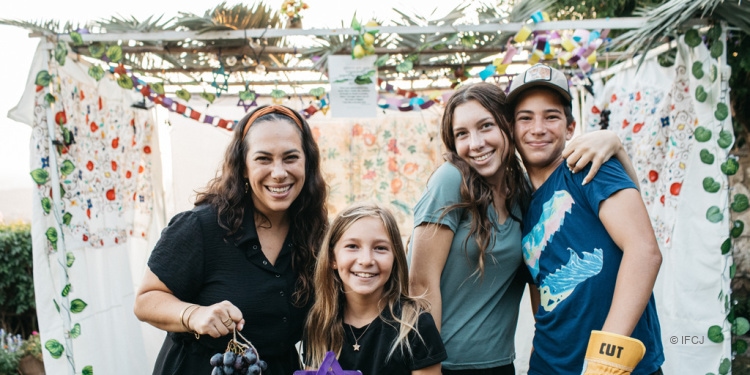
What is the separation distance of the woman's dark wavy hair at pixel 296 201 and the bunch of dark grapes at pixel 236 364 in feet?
1.29

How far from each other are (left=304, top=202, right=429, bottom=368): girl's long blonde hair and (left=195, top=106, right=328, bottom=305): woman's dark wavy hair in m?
0.06

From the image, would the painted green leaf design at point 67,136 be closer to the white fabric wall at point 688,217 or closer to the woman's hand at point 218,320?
the woman's hand at point 218,320

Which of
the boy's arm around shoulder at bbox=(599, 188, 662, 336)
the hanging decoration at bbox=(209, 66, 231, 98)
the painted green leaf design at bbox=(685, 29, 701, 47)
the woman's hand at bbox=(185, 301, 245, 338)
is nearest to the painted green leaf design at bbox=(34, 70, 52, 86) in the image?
the hanging decoration at bbox=(209, 66, 231, 98)

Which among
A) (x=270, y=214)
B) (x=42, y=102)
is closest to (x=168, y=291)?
(x=270, y=214)

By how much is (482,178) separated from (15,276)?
538cm

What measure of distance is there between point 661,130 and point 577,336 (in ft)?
7.70

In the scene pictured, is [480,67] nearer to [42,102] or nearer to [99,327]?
[42,102]

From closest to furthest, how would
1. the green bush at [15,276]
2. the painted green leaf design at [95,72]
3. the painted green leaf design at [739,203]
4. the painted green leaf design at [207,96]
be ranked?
1. the painted green leaf design at [739,203]
2. the painted green leaf design at [95,72]
3. the painted green leaf design at [207,96]
4. the green bush at [15,276]

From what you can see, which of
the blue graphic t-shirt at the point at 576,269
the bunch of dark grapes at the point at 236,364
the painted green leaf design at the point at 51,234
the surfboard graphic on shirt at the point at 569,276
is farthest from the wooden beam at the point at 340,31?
the bunch of dark grapes at the point at 236,364

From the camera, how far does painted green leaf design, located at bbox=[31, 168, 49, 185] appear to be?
9.95ft

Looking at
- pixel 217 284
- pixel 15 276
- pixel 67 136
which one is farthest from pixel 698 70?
pixel 15 276

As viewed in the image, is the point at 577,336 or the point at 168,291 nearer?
the point at 577,336

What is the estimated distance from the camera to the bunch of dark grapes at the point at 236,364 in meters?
1.47

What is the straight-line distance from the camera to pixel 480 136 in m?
1.88
